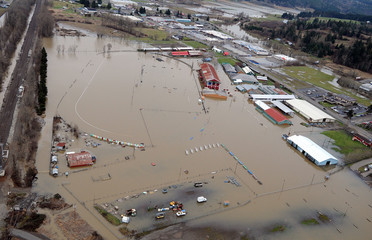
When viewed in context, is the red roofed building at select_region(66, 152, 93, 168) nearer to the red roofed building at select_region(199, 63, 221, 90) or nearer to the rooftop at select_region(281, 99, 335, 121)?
the red roofed building at select_region(199, 63, 221, 90)

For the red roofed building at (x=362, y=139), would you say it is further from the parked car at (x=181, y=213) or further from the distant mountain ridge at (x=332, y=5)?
the distant mountain ridge at (x=332, y=5)

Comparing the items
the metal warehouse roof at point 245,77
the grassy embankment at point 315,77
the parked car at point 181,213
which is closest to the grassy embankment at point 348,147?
the grassy embankment at point 315,77

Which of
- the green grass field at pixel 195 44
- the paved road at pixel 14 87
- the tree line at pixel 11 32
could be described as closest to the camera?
the paved road at pixel 14 87

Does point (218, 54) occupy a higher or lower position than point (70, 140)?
higher

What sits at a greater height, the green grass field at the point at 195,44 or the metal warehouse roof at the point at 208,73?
the green grass field at the point at 195,44

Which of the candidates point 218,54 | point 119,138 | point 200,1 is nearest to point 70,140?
point 119,138

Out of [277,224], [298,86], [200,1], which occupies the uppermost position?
[200,1]

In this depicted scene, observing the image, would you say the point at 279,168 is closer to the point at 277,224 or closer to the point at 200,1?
the point at 277,224
